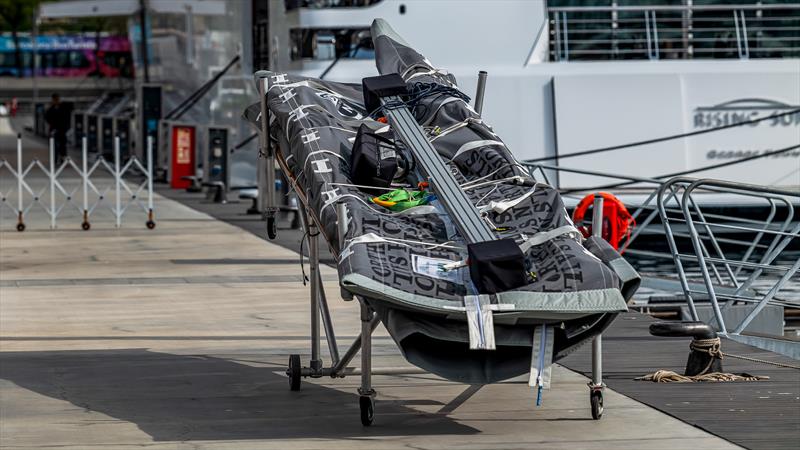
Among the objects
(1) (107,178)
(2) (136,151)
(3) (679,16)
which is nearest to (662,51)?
(3) (679,16)

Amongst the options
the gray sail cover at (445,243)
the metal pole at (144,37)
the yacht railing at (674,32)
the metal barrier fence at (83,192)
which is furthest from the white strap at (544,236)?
the metal pole at (144,37)

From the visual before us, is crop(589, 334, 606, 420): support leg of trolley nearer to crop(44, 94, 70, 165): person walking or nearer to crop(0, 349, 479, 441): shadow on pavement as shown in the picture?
crop(0, 349, 479, 441): shadow on pavement

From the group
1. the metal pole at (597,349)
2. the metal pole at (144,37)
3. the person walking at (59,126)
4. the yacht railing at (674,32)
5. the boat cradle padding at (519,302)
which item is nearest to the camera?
the boat cradle padding at (519,302)

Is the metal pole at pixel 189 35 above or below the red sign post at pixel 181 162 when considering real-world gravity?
above

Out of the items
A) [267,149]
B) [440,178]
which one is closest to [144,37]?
[267,149]

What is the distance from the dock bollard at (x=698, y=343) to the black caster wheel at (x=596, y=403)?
4.00 ft

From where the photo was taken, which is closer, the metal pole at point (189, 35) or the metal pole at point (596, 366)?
the metal pole at point (596, 366)

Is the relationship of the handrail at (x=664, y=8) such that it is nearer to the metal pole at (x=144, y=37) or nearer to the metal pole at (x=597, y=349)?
the metal pole at (x=597, y=349)

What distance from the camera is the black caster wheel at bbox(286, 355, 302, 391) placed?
8.93m

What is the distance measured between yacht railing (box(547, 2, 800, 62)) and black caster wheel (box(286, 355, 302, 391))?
1450 centimetres

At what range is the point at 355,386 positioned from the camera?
363 inches

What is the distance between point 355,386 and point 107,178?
22.6 metres

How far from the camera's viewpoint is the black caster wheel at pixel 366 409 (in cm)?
788

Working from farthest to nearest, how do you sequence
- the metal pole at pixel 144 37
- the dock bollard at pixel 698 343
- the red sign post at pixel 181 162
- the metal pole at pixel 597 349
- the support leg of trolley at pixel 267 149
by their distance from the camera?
the metal pole at pixel 144 37
the red sign post at pixel 181 162
the dock bollard at pixel 698 343
the support leg of trolley at pixel 267 149
the metal pole at pixel 597 349
